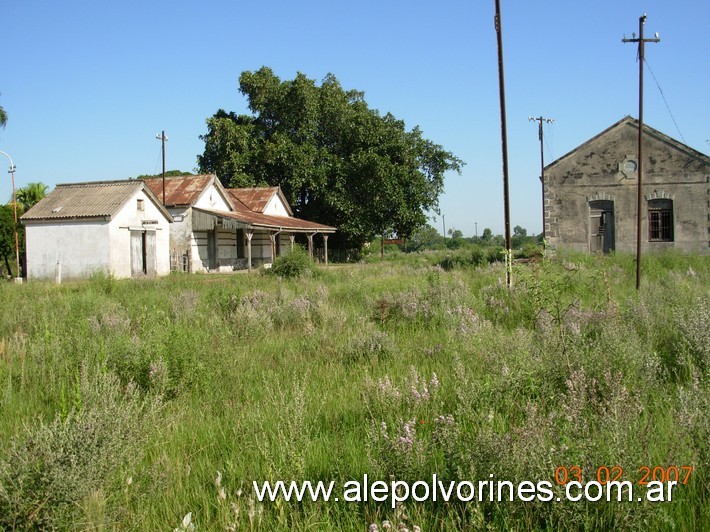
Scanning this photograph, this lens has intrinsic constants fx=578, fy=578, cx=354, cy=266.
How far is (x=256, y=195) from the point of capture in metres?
35.7

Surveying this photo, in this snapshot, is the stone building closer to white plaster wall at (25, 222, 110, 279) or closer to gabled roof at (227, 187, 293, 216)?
gabled roof at (227, 187, 293, 216)

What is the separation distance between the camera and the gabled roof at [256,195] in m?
34.9

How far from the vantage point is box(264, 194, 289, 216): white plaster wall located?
35.3 m

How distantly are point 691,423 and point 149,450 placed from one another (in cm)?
313

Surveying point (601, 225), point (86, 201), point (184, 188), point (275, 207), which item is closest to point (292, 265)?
point (86, 201)

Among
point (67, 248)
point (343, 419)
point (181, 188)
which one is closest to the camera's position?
point (343, 419)

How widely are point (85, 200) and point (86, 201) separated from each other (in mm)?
171

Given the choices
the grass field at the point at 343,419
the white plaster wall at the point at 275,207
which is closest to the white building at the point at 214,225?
the white plaster wall at the point at 275,207

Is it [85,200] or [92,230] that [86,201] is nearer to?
[85,200]

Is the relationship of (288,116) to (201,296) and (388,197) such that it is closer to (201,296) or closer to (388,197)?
(388,197)

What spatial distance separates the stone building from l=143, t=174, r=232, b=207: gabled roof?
16938 mm

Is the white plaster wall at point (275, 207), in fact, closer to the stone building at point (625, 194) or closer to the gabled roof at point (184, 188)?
the gabled roof at point (184, 188)

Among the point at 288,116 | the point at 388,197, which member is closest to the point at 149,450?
the point at 388,197
